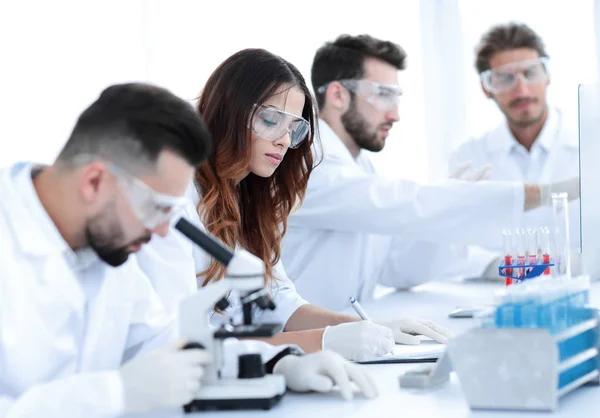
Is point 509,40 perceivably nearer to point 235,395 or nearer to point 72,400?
point 235,395

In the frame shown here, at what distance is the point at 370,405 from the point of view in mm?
1586

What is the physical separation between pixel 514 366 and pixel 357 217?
6.46 feet

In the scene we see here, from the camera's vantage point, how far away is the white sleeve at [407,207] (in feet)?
11.0

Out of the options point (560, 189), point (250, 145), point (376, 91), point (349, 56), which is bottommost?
point (560, 189)

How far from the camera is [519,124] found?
4625 mm

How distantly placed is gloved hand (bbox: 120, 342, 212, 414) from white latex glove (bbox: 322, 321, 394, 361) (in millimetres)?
672

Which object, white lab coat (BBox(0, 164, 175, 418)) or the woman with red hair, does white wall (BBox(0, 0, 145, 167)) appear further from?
white lab coat (BBox(0, 164, 175, 418))

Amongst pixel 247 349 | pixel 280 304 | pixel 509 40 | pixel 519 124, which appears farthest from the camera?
pixel 519 124

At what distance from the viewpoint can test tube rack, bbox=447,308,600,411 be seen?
4.68 ft

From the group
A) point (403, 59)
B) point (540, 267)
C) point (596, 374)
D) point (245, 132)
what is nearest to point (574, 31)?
point (403, 59)

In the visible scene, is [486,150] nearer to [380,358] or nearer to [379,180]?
[379,180]

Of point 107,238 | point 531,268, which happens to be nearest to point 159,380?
point 107,238

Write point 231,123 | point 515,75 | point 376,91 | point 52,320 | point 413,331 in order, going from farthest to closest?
point 515,75 → point 376,91 → point 231,123 → point 413,331 → point 52,320

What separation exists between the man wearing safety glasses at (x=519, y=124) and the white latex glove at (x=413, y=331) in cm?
170
